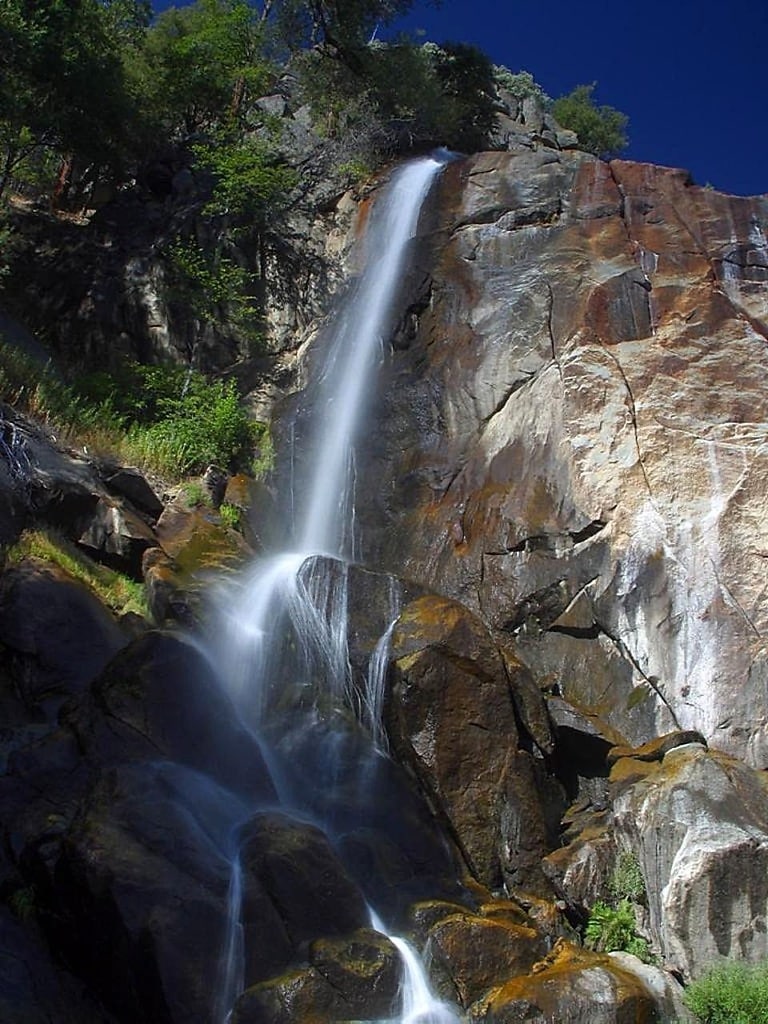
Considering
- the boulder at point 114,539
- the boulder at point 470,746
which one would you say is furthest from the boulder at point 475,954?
the boulder at point 114,539

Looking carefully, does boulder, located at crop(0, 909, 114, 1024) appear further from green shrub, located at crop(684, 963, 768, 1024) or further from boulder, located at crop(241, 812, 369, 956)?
green shrub, located at crop(684, 963, 768, 1024)

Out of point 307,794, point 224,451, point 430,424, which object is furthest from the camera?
point 224,451

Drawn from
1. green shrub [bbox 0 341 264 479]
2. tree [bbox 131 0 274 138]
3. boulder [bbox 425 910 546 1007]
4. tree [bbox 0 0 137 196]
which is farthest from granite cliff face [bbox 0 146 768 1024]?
tree [bbox 131 0 274 138]

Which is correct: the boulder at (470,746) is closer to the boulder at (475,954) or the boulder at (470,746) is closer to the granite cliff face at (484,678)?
the granite cliff face at (484,678)

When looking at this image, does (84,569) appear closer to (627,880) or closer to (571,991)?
(627,880)

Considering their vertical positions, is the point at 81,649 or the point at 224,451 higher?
the point at 224,451

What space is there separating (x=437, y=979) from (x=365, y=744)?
9.30 ft

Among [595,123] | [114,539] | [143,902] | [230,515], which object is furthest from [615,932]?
[595,123]

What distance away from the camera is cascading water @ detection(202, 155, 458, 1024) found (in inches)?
364

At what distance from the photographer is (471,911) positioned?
8.54 m

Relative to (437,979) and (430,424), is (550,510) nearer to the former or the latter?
(430,424)

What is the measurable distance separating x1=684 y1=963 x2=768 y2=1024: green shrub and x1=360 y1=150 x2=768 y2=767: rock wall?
3.02 m

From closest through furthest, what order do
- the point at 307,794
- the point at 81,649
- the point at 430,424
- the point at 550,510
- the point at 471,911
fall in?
A: the point at 471,911 → the point at 307,794 → the point at 81,649 → the point at 550,510 → the point at 430,424

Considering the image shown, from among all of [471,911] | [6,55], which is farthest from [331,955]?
[6,55]
